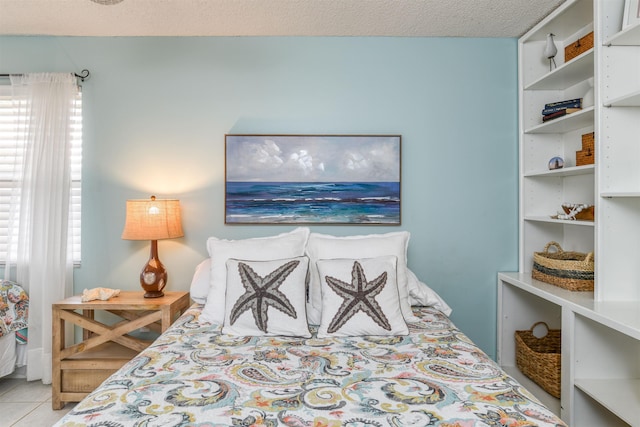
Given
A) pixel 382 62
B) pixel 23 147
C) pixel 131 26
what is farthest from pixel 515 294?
pixel 23 147

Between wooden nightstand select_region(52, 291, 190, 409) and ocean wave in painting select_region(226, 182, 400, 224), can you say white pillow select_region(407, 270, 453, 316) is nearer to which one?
ocean wave in painting select_region(226, 182, 400, 224)

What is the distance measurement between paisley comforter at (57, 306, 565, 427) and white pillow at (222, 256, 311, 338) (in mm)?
62

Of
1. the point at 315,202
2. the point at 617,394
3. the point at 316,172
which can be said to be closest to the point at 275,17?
the point at 316,172

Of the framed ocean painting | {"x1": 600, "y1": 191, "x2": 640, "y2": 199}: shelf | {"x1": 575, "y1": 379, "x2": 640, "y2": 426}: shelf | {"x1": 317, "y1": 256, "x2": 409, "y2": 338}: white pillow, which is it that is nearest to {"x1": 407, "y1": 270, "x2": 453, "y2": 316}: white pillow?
{"x1": 317, "y1": 256, "x2": 409, "y2": 338}: white pillow

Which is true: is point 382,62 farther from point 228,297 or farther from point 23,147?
point 23,147

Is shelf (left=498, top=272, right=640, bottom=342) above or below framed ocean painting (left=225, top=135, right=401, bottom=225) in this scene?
below

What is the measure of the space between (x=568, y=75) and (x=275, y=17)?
1.83 meters

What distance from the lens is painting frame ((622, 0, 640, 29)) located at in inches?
76.8

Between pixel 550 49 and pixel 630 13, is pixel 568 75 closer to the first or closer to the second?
pixel 550 49

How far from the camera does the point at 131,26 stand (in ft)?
9.04

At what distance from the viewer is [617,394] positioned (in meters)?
1.96

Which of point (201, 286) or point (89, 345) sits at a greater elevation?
point (201, 286)

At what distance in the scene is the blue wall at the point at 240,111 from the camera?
2.91 meters

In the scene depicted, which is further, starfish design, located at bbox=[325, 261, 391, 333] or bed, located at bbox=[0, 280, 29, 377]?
bed, located at bbox=[0, 280, 29, 377]
